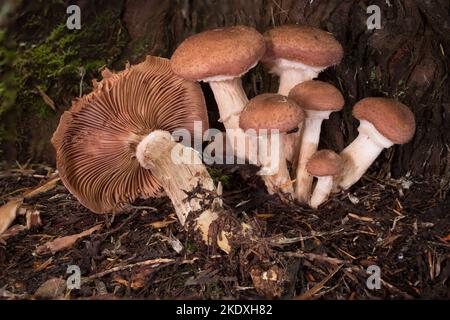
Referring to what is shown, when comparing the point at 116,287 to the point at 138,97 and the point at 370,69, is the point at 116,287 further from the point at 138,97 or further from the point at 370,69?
the point at 370,69

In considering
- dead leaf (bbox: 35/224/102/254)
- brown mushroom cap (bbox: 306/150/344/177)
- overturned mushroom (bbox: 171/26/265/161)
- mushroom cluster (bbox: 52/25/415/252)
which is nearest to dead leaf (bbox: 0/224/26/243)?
dead leaf (bbox: 35/224/102/254)

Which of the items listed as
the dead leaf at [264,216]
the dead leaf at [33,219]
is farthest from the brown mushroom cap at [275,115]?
the dead leaf at [33,219]

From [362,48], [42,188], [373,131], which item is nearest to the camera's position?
[373,131]

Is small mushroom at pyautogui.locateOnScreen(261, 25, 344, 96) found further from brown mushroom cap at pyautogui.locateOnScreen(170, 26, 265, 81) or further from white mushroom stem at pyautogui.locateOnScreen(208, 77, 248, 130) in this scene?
white mushroom stem at pyautogui.locateOnScreen(208, 77, 248, 130)

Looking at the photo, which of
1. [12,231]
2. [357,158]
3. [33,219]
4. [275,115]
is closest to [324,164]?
[357,158]

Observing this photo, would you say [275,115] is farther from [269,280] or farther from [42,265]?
[42,265]
